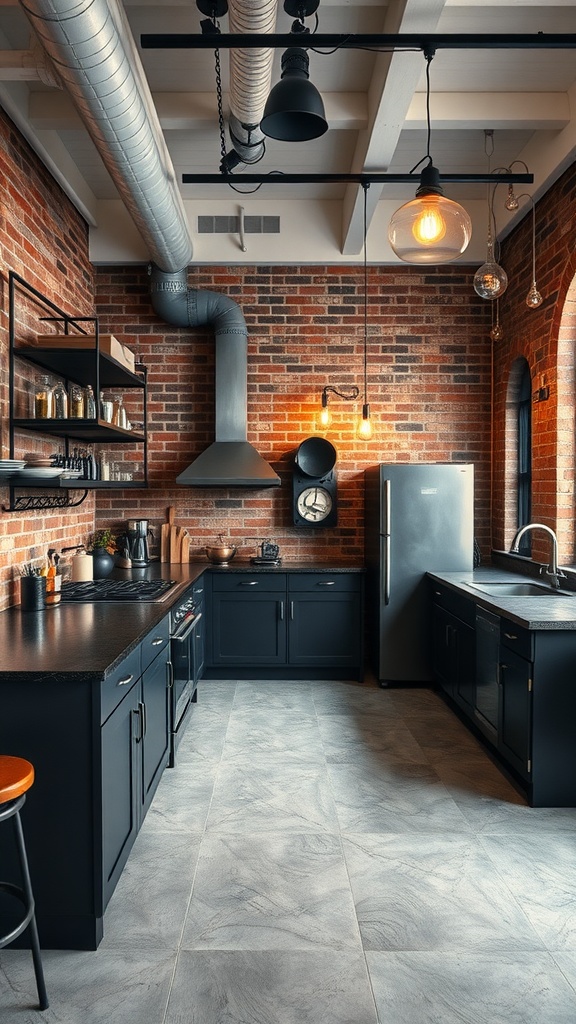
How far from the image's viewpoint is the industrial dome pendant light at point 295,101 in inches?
92.8

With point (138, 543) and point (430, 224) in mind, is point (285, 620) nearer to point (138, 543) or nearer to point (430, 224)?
point (138, 543)

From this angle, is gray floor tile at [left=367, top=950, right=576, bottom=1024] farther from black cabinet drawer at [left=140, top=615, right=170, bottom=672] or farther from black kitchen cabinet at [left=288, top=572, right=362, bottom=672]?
black kitchen cabinet at [left=288, top=572, right=362, bottom=672]

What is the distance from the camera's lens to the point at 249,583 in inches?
194

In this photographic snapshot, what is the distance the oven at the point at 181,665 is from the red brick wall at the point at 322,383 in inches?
52.9

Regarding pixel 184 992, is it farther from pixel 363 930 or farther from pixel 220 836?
pixel 220 836

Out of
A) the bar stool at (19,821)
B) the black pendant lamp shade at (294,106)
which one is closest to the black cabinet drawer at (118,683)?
the bar stool at (19,821)

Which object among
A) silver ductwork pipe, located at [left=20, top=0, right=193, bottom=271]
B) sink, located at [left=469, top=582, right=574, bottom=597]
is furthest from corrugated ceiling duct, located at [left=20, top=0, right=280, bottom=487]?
sink, located at [left=469, top=582, right=574, bottom=597]

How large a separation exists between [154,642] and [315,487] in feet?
8.33

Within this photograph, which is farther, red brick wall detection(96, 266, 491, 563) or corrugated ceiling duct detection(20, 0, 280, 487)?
red brick wall detection(96, 266, 491, 563)

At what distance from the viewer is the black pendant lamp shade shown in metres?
2.36

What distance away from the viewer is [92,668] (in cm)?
205

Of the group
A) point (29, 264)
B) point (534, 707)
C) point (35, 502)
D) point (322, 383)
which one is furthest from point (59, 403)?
point (534, 707)

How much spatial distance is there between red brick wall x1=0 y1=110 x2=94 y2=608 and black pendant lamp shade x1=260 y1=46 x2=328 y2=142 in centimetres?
148

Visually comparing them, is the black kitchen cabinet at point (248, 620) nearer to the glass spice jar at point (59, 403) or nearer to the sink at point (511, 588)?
the sink at point (511, 588)
